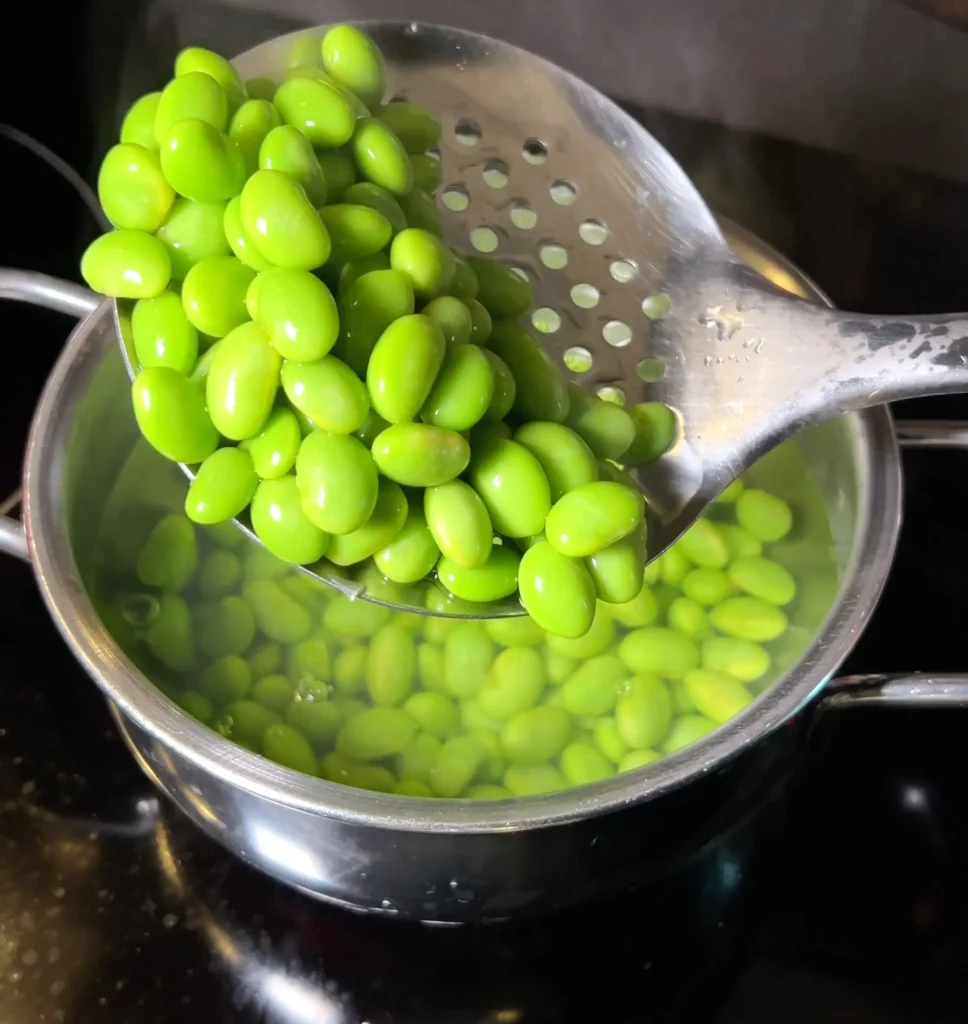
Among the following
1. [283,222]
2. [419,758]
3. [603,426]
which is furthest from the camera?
[419,758]

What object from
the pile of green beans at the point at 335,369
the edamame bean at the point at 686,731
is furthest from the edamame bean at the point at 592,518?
the edamame bean at the point at 686,731

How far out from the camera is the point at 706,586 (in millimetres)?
794

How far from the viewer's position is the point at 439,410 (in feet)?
1.83

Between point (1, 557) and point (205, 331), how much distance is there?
366mm

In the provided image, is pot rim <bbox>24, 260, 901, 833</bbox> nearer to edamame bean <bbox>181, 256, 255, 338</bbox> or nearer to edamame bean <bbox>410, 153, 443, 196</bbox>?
edamame bean <bbox>181, 256, 255, 338</bbox>

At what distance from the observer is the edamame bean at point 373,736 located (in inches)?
28.1

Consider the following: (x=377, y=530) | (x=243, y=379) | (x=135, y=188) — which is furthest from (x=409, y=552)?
(x=135, y=188)

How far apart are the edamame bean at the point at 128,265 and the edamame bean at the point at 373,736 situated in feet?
0.99

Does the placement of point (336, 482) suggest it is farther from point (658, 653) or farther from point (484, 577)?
point (658, 653)

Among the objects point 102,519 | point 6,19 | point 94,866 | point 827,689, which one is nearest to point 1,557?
point 102,519

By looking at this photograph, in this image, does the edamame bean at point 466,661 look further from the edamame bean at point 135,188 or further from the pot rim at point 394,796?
the edamame bean at point 135,188

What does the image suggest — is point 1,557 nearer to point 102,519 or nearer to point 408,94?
point 102,519

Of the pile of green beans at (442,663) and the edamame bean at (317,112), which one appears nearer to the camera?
the edamame bean at (317,112)

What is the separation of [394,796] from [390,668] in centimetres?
21
